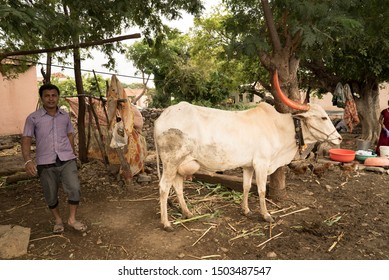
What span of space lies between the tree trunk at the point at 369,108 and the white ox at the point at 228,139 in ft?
21.8

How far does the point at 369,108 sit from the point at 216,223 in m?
7.84

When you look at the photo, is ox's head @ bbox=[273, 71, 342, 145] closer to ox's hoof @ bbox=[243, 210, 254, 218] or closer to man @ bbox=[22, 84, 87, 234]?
ox's hoof @ bbox=[243, 210, 254, 218]

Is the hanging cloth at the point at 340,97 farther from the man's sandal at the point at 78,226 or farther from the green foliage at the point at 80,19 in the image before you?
A: the man's sandal at the point at 78,226

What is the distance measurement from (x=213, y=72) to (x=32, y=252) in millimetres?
17871

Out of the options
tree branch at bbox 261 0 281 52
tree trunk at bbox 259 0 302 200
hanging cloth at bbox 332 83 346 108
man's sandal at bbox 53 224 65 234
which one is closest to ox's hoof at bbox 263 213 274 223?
tree trunk at bbox 259 0 302 200

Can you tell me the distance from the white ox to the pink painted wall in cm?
1073

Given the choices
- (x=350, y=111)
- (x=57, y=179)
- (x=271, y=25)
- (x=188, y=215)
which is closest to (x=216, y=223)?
(x=188, y=215)

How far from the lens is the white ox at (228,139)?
11.8ft

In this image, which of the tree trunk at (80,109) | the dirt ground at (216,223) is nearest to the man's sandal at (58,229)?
the dirt ground at (216,223)

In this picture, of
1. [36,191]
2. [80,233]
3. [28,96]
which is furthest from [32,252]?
[28,96]

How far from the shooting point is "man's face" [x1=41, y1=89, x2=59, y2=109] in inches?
129

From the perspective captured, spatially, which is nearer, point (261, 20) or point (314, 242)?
point (314, 242)

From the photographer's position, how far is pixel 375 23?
400 cm

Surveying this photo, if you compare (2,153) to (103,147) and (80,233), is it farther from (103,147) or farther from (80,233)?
(80,233)
